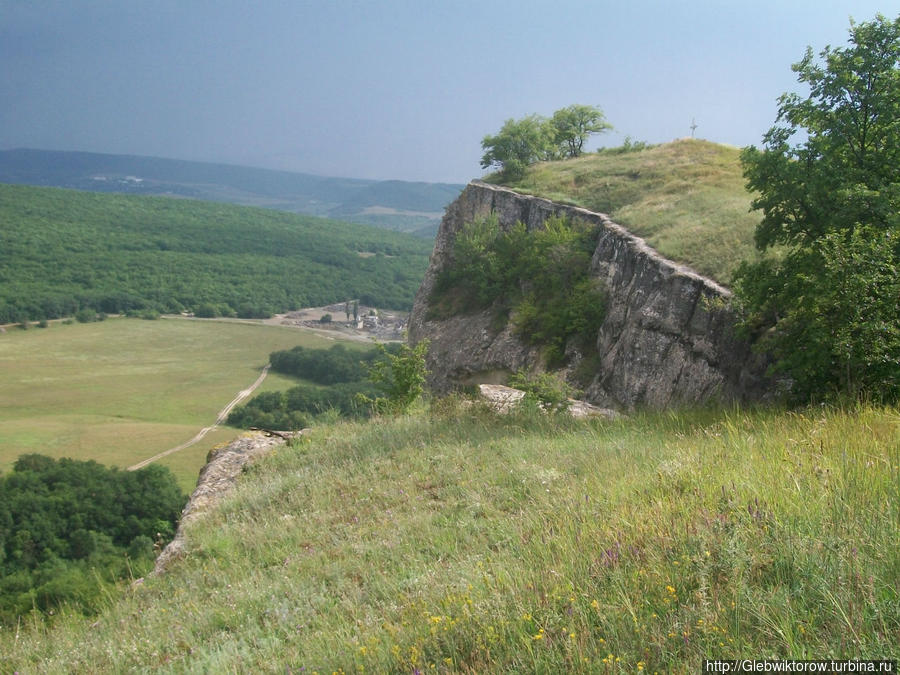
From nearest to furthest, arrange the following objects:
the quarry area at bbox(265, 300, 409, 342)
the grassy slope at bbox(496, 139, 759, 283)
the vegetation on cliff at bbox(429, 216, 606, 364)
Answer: the grassy slope at bbox(496, 139, 759, 283) < the vegetation on cliff at bbox(429, 216, 606, 364) < the quarry area at bbox(265, 300, 409, 342)

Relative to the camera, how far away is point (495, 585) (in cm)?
343

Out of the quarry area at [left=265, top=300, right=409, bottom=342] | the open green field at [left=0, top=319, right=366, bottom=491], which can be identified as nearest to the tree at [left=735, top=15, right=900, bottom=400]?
the open green field at [left=0, top=319, right=366, bottom=491]

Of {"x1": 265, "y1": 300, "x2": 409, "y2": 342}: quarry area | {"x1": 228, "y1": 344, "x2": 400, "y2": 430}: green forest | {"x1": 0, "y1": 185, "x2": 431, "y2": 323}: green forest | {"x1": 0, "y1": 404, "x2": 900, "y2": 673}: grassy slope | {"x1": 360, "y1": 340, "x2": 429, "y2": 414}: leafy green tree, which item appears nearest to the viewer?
{"x1": 0, "y1": 404, "x2": 900, "y2": 673}: grassy slope

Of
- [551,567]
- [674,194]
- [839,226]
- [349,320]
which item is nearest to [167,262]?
[349,320]

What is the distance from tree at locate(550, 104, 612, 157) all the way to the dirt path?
4326 centimetres

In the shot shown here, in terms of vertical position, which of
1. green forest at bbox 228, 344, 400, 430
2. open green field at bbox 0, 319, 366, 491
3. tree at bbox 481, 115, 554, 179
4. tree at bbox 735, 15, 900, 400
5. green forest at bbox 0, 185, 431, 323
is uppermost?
tree at bbox 481, 115, 554, 179

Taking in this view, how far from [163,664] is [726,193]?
84.5 ft

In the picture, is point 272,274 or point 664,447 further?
point 272,274

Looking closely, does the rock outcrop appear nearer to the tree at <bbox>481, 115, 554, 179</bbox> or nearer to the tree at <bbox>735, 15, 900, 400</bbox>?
the tree at <bbox>735, 15, 900, 400</bbox>

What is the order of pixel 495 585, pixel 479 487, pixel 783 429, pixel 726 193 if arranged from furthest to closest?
pixel 726 193 < pixel 479 487 < pixel 783 429 < pixel 495 585

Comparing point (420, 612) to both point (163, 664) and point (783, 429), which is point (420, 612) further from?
point (783, 429)

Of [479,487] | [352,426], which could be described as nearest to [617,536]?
[479,487]

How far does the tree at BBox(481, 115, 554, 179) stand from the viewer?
38.6 metres

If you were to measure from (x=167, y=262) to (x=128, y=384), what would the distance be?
6589 cm
